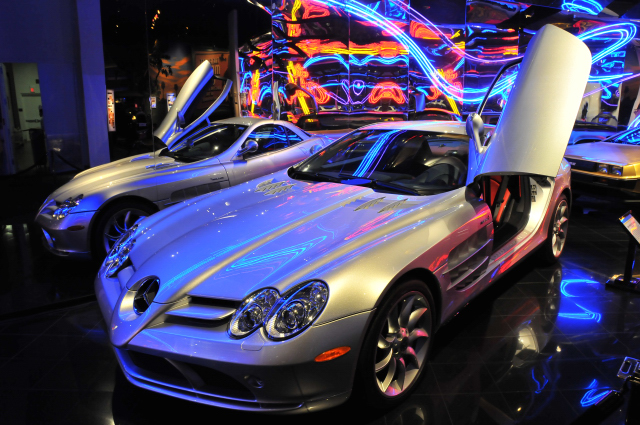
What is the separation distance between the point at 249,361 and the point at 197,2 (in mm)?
5032

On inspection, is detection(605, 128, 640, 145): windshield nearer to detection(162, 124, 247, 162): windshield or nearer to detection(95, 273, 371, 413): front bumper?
detection(162, 124, 247, 162): windshield

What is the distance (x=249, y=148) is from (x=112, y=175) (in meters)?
1.36

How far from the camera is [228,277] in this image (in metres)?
2.00

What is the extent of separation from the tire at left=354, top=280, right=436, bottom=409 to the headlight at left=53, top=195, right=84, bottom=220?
10.3 feet

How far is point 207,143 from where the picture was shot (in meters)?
4.95

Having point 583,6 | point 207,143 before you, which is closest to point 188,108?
point 207,143

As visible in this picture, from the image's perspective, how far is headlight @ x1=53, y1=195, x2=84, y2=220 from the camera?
3.89m

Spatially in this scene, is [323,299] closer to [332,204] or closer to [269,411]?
[269,411]

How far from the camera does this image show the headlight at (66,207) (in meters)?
3.89

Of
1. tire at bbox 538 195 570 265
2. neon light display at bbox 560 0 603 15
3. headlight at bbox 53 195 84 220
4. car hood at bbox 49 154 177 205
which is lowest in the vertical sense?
tire at bbox 538 195 570 265

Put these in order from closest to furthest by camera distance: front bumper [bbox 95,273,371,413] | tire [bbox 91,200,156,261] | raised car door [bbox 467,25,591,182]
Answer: front bumper [bbox 95,273,371,413] → raised car door [bbox 467,25,591,182] → tire [bbox 91,200,156,261]

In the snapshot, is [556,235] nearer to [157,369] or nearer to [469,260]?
[469,260]

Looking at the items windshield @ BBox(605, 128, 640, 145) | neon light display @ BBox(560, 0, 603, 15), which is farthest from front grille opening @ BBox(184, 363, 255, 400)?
neon light display @ BBox(560, 0, 603, 15)

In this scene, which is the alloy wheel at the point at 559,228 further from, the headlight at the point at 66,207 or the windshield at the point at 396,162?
the headlight at the point at 66,207
